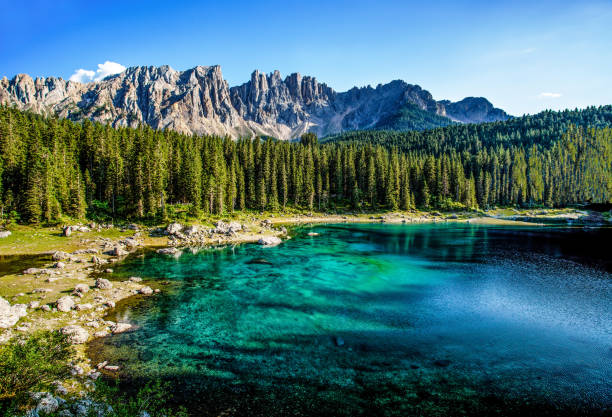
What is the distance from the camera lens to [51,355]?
15188 mm

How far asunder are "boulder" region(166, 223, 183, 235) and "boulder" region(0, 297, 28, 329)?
43.2 meters

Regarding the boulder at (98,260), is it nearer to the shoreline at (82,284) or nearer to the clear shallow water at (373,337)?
the shoreline at (82,284)

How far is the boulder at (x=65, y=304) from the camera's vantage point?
2650 cm

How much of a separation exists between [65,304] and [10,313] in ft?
11.8

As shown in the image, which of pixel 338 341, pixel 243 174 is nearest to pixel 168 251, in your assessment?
pixel 338 341

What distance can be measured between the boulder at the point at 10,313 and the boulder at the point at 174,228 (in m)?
43.2

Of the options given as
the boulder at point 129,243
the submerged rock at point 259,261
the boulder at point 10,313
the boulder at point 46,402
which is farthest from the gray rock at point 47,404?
the boulder at point 129,243

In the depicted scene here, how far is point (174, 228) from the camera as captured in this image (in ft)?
227

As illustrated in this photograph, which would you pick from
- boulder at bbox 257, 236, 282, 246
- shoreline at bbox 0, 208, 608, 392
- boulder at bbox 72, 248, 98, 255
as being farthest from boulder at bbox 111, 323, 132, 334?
boulder at bbox 257, 236, 282, 246

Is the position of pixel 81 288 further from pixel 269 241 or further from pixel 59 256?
pixel 269 241

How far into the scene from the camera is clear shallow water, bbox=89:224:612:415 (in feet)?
56.9

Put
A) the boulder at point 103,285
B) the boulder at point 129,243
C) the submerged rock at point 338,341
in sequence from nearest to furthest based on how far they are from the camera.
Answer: the submerged rock at point 338,341
the boulder at point 103,285
the boulder at point 129,243

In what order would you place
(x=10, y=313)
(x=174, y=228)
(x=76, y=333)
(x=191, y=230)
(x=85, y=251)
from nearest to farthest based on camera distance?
(x=76, y=333) < (x=10, y=313) < (x=85, y=251) < (x=174, y=228) < (x=191, y=230)

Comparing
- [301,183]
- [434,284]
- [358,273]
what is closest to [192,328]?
[358,273]
